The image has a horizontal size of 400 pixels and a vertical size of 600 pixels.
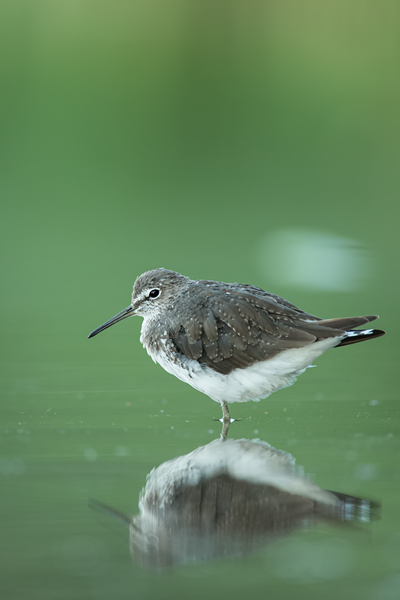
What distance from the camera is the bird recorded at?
399cm

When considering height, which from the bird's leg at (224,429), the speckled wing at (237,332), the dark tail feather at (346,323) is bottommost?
the bird's leg at (224,429)

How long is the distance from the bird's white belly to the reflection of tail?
1.03 metres

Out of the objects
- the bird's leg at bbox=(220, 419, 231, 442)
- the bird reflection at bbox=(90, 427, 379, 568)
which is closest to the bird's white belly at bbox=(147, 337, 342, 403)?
the bird's leg at bbox=(220, 419, 231, 442)

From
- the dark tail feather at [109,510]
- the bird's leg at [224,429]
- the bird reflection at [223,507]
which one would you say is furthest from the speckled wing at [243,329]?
the dark tail feather at [109,510]

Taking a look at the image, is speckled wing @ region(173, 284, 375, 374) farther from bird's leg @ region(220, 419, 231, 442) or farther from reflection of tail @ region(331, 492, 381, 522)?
reflection of tail @ region(331, 492, 381, 522)

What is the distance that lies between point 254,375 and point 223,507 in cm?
118

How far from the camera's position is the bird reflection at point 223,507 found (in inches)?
105

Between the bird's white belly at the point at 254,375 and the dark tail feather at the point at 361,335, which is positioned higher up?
the dark tail feather at the point at 361,335

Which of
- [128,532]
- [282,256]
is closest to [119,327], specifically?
[282,256]

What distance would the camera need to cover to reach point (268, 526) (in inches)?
110

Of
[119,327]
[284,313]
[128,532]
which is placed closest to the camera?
[128,532]

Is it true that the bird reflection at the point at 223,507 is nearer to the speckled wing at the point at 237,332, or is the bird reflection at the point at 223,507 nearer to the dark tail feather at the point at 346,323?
the speckled wing at the point at 237,332

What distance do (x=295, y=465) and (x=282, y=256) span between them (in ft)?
17.0

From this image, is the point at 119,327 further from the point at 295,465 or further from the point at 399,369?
the point at 295,465
